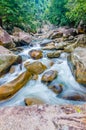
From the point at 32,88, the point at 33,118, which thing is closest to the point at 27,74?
the point at 32,88

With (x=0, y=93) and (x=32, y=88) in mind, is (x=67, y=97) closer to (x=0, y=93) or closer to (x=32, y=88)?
(x=32, y=88)

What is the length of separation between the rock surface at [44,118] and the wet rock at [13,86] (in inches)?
40.9

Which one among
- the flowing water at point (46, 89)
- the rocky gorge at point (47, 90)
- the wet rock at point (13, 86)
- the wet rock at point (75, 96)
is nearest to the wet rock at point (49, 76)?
the rocky gorge at point (47, 90)

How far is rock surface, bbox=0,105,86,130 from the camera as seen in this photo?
337 centimetres

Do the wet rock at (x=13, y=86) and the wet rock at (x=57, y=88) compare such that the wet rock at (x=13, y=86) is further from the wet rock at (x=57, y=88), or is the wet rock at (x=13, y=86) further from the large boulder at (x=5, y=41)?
the large boulder at (x=5, y=41)

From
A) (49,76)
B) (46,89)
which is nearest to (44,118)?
(46,89)

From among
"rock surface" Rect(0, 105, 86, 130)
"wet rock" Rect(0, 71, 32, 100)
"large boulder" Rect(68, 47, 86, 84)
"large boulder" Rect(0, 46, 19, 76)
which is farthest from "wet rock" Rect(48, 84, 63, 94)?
"large boulder" Rect(0, 46, 19, 76)

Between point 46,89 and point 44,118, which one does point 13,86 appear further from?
point 44,118

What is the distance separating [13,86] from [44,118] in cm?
202

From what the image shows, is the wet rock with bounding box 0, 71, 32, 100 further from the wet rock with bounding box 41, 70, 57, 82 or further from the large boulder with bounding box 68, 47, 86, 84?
the large boulder with bounding box 68, 47, 86, 84

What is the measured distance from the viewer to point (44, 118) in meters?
3.61

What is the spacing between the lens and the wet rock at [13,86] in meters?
4.99

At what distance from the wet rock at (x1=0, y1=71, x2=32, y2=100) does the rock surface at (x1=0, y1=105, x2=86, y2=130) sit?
1039 mm

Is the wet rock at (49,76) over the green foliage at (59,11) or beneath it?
beneath
